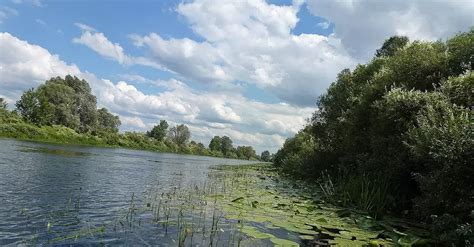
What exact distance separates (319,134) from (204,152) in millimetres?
160288

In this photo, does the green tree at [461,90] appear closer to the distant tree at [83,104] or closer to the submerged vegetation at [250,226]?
the submerged vegetation at [250,226]

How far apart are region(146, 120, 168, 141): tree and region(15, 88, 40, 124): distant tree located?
72.7 meters

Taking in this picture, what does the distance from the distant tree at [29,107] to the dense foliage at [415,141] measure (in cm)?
8246

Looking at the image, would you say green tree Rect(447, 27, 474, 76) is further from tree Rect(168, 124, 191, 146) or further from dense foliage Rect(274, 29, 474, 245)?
tree Rect(168, 124, 191, 146)

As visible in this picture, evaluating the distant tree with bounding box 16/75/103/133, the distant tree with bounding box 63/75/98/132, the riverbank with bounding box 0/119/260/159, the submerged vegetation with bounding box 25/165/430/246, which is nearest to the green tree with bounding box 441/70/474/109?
the submerged vegetation with bounding box 25/165/430/246

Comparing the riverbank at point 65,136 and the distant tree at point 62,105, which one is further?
the distant tree at point 62,105

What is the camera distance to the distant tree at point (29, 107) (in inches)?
3762

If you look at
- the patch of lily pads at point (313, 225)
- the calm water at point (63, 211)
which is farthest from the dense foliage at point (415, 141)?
the calm water at point (63, 211)

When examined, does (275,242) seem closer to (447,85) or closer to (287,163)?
(447,85)

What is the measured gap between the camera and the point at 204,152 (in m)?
194

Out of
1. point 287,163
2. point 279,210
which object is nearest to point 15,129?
point 287,163

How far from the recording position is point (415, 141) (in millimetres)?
15070

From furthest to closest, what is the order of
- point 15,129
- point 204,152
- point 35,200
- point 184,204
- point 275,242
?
1. point 204,152
2. point 15,129
3. point 184,204
4. point 35,200
5. point 275,242

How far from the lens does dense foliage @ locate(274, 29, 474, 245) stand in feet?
38.5
